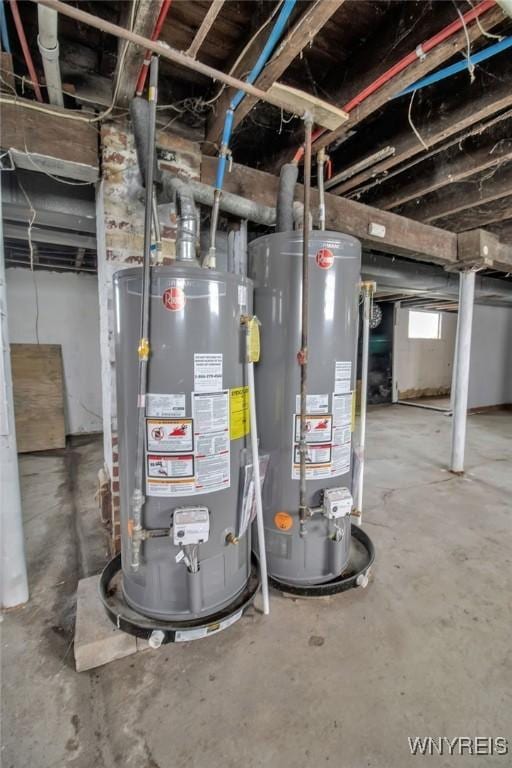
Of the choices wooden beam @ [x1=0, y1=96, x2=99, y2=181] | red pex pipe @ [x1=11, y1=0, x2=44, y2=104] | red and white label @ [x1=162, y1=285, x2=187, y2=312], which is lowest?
red and white label @ [x1=162, y1=285, x2=187, y2=312]

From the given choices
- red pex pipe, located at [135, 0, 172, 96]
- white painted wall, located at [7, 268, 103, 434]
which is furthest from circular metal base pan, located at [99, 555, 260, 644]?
white painted wall, located at [7, 268, 103, 434]

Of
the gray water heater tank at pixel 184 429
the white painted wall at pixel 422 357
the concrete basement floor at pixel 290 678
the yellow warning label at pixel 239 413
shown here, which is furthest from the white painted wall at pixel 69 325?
the white painted wall at pixel 422 357

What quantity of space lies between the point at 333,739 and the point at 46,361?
14.5ft

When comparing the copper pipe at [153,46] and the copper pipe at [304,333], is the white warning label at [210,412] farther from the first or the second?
the copper pipe at [153,46]

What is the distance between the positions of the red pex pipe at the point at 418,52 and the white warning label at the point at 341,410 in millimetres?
1251

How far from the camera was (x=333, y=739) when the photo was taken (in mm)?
1035

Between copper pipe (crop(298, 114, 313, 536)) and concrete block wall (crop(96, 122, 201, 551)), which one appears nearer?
copper pipe (crop(298, 114, 313, 536))

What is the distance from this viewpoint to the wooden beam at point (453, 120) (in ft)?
4.87

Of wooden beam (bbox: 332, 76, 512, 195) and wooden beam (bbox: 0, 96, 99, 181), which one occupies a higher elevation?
wooden beam (bbox: 332, 76, 512, 195)

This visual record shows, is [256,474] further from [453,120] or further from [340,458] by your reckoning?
[453,120]

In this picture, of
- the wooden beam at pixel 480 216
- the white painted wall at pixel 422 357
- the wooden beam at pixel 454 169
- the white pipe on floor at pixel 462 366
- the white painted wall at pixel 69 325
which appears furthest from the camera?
the white painted wall at pixel 422 357

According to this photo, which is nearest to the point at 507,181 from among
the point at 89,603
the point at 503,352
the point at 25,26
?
the point at 25,26

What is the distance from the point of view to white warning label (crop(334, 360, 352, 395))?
1.54 m

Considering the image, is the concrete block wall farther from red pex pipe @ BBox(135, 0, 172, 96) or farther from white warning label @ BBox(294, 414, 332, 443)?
white warning label @ BBox(294, 414, 332, 443)
